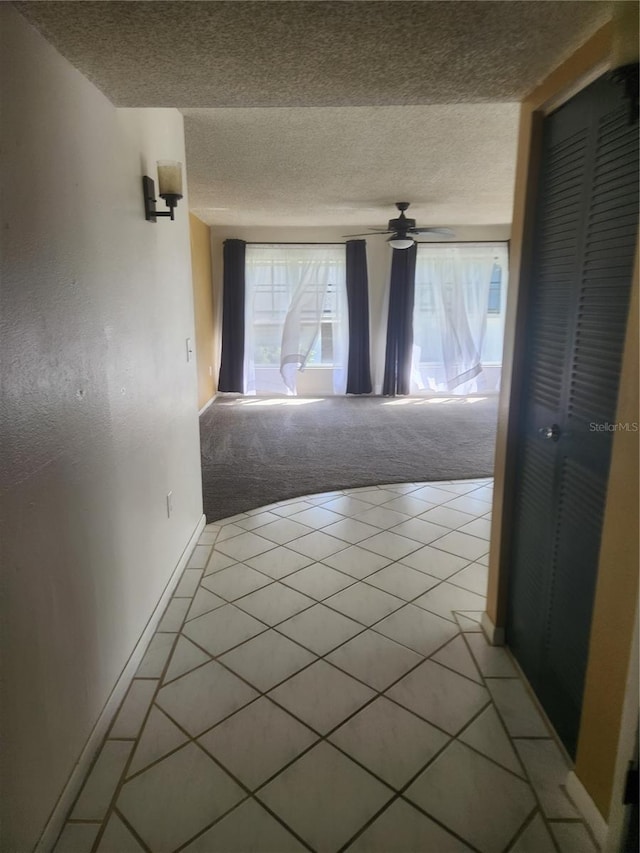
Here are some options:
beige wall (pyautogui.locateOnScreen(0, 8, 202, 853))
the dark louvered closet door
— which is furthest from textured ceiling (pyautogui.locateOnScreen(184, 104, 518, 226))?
the dark louvered closet door

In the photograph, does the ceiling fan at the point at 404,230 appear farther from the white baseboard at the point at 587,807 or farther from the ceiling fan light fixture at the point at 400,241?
the white baseboard at the point at 587,807

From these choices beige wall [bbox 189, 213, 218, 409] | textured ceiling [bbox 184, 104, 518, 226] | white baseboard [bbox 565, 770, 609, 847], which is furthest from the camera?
beige wall [bbox 189, 213, 218, 409]

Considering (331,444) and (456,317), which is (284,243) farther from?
(331,444)

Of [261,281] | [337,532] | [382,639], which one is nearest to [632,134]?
[382,639]

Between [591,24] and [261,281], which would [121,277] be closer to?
[591,24]

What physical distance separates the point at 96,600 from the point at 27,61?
141 centimetres

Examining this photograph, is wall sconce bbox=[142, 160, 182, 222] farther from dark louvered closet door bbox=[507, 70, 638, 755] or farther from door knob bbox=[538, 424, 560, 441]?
door knob bbox=[538, 424, 560, 441]

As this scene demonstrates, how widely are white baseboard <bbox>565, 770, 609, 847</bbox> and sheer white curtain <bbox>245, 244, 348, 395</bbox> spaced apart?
20.2ft

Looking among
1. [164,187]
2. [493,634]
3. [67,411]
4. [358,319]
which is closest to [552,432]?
[493,634]

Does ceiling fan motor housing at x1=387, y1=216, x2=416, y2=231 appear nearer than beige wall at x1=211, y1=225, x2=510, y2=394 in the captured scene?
Yes

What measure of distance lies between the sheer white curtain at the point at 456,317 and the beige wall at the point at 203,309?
2.73 metres

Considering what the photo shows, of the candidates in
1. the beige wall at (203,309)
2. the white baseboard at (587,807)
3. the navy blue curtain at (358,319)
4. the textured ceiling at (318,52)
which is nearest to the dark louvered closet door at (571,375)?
the white baseboard at (587,807)

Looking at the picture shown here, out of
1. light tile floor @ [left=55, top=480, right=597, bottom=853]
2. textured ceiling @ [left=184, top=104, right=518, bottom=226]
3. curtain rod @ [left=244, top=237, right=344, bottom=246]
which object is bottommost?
light tile floor @ [left=55, top=480, right=597, bottom=853]

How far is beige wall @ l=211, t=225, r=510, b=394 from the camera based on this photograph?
7.02 metres
